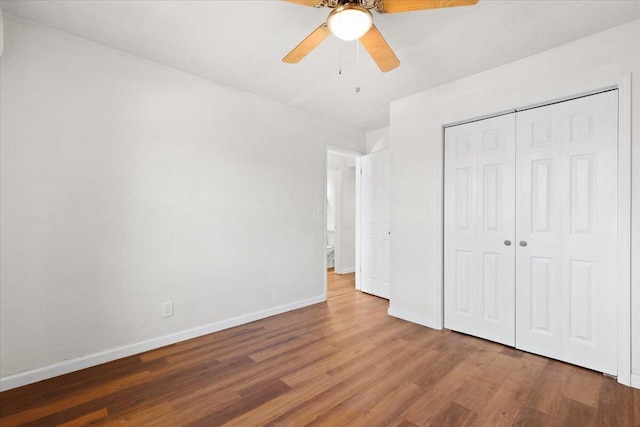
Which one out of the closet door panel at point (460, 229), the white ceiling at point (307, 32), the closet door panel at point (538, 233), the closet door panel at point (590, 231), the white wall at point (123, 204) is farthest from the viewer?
the closet door panel at point (460, 229)

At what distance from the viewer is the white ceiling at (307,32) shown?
6.49ft

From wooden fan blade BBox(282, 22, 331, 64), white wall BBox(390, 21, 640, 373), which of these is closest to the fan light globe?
wooden fan blade BBox(282, 22, 331, 64)

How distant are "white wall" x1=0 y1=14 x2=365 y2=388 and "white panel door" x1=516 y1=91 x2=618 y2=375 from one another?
101 inches

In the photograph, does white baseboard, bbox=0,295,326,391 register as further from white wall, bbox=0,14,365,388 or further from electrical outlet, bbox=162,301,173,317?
electrical outlet, bbox=162,301,173,317

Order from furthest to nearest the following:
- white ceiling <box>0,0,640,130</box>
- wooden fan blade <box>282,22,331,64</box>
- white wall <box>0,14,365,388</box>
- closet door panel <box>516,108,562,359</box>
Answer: closet door panel <box>516,108,562,359</box>, white wall <box>0,14,365,388</box>, white ceiling <box>0,0,640,130</box>, wooden fan blade <box>282,22,331,64</box>

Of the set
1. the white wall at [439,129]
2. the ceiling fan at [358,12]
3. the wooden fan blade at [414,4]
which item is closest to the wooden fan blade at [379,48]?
the ceiling fan at [358,12]

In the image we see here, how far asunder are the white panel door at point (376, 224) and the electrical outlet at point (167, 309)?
9.15 ft

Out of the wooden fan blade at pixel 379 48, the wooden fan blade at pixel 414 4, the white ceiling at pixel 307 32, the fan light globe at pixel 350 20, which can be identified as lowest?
the fan light globe at pixel 350 20

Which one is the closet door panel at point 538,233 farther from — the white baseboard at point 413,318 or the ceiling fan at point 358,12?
the ceiling fan at point 358,12

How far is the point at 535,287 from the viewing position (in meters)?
2.57

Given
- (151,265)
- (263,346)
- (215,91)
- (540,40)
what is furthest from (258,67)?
(263,346)

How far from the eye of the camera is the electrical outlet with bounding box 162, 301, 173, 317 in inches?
107

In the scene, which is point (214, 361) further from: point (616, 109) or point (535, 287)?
point (616, 109)

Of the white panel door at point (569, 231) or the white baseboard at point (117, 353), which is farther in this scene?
the white panel door at point (569, 231)
